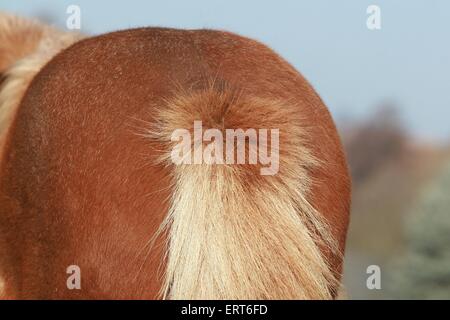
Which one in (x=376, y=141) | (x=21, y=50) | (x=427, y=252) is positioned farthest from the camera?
(x=376, y=141)

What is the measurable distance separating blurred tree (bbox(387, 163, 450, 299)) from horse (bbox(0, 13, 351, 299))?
30.4 ft

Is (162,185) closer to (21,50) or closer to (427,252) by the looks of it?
(21,50)

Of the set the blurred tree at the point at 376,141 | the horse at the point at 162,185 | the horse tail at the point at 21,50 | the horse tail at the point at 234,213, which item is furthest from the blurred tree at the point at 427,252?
the blurred tree at the point at 376,141

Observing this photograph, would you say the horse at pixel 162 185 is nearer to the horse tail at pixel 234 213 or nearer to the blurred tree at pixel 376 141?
the horse tail at pixel 234 213

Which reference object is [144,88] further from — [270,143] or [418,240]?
[418,240]

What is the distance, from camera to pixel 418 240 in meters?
12.2

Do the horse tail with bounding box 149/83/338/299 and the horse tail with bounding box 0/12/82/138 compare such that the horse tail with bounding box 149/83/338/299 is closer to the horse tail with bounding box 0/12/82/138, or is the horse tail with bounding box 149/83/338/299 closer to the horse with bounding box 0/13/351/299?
the horse with bounding box 0/13/351/299

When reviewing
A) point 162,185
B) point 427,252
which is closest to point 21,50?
point 162,185

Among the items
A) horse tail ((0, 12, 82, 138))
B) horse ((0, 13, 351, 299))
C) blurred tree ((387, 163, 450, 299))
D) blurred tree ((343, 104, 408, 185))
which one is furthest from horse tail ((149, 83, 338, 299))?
blurred tree ((343, 104, 408, 185))

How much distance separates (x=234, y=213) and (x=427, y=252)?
1035cm

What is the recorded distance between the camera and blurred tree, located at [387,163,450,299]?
11539 mm

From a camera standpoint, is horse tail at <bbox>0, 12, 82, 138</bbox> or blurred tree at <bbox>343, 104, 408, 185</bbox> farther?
blurred tree at <bbox>343, 104, 408, 185</bbox>

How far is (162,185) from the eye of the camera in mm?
2332

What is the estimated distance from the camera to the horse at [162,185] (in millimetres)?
2270
